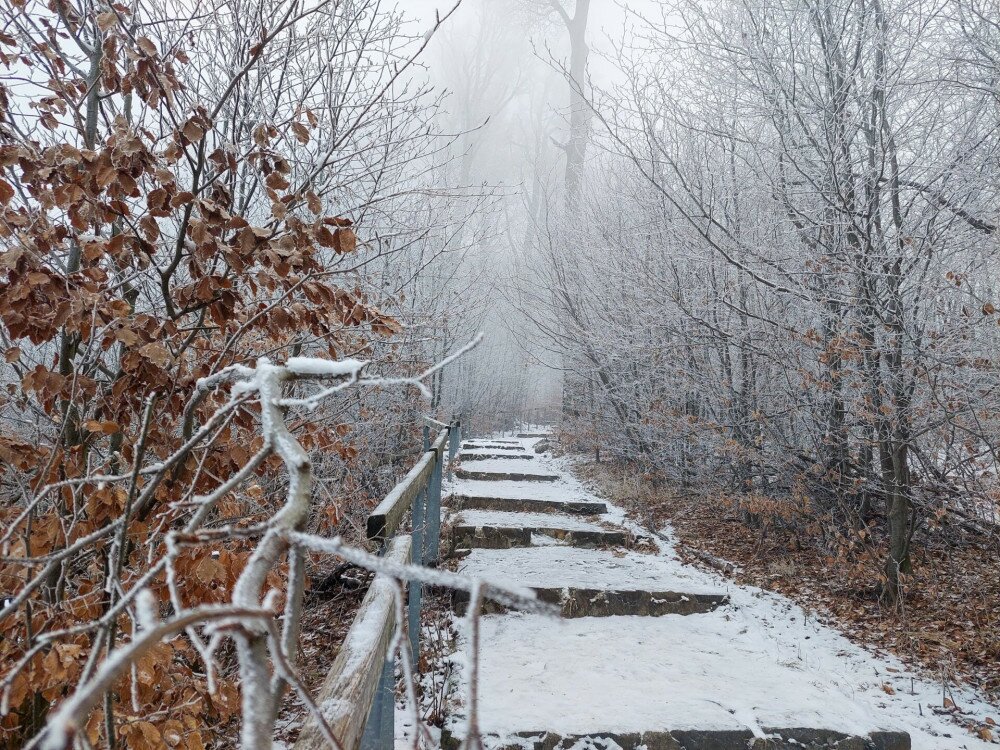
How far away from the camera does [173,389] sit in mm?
2342

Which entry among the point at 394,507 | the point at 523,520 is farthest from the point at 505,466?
the point at 394,507

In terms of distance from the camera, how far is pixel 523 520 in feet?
21.1

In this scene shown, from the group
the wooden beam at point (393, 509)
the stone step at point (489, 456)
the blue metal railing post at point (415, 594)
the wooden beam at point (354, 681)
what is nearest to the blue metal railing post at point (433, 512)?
the blue metal railing post at point (415, 594)

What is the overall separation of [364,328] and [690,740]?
9.64 feet

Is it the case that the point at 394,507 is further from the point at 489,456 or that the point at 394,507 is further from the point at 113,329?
the point at 489,456

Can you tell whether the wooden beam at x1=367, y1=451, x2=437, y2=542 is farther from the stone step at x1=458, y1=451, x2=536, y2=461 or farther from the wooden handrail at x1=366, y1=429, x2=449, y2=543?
the stone step at x1=458, y1=451, x2=536, y2=461

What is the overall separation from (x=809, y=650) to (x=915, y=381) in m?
2.14

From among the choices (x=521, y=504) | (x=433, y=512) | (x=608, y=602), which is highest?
(x=433, y=512)

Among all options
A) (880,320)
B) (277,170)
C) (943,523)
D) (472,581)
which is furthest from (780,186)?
(472,581)

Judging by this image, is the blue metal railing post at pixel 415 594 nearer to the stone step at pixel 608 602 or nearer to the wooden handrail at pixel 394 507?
the wooden handrail at pixel 394 507

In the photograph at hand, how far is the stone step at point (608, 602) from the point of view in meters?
4.47

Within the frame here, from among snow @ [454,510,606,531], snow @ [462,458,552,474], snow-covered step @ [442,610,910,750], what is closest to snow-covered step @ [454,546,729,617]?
snow-covered step @ [442,610,910,750]

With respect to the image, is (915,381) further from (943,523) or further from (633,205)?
(633,205)

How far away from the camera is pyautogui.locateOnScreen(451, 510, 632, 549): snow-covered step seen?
584 centimetres
